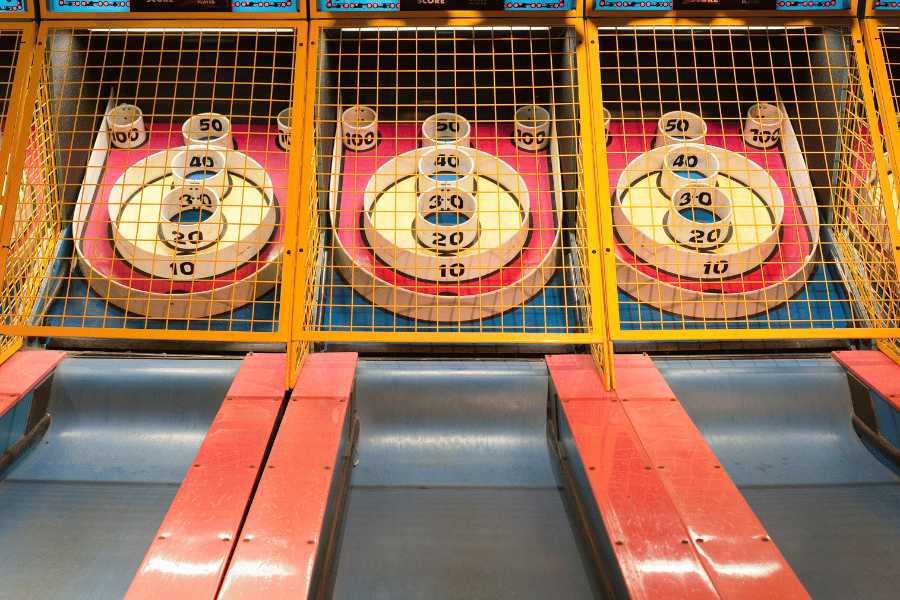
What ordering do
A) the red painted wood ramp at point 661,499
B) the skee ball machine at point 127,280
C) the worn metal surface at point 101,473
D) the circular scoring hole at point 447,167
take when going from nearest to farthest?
1. the red painted wood ramp at point 661,499
2. the worn metal surface at point 101,473
3. the skee ball machine at point 127,280
4. the circular scoring hole at point 447,167

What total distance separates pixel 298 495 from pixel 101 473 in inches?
30.0

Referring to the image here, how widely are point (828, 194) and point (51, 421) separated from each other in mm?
→ 2974

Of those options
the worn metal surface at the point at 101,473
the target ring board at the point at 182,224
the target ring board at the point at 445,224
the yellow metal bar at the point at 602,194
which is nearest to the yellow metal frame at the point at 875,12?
the yellow metal bar at the point at 602,194

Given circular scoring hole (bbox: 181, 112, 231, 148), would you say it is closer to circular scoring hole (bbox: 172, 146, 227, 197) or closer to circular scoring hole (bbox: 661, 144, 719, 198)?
circular scoring hole (bbox: 172, 146, 227, 197)

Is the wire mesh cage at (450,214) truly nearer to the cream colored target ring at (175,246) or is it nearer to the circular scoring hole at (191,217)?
the cream colored target ring at (175,246)

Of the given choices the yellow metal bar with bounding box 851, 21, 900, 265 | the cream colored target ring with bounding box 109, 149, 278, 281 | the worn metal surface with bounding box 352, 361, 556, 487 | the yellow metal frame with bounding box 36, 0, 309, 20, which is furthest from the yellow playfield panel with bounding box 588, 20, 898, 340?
the cream colored target ring with bounding box 109, 149, 278, 281

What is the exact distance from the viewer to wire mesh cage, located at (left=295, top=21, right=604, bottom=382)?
185 cm

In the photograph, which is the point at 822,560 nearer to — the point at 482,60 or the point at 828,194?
the point at 828,194

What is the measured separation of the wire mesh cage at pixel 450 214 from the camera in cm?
185

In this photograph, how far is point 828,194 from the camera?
219 centimetres

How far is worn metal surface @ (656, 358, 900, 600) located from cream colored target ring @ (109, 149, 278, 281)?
61.8 inches

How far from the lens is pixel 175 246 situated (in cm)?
191

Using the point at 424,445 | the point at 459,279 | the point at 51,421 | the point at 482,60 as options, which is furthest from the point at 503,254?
the point at 51,421

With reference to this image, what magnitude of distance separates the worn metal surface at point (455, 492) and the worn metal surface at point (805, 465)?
54 cm
